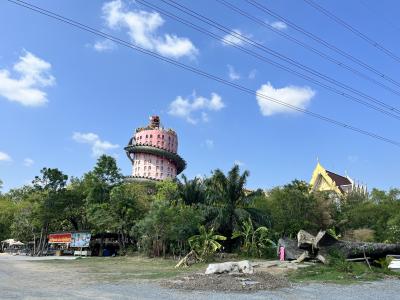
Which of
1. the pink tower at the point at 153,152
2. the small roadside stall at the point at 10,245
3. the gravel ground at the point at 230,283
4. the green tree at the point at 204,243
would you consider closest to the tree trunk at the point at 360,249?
the gravel ground at the point at 230,283

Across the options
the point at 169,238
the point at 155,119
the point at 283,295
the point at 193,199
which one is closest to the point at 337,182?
the point at 155,119

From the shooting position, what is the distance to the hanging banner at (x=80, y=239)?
4503 centimetres

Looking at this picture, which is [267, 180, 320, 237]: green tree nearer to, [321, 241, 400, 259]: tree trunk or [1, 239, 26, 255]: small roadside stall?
[321, 241, 400, 259]: tree trunk

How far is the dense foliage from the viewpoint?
36250 millimetres

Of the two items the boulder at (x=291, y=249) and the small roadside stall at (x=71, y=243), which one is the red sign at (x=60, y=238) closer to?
the small roadside stall at (x=71, y=243)

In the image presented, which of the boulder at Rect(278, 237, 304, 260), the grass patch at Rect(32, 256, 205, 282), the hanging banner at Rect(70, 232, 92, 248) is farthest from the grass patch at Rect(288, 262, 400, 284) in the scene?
the hanging banner at Rect(70, 232, 92, 248)

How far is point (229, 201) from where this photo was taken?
38.6 metres

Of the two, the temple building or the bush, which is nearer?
the bush

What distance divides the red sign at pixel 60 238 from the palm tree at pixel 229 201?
17072mm

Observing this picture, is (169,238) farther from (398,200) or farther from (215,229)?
(398,200)

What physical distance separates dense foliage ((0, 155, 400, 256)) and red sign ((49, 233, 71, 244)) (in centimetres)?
173

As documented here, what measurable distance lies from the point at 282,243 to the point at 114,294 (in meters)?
19.3

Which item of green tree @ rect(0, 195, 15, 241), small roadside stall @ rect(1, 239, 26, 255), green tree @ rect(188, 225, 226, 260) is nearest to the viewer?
green tree @ rect(188, 225, 226, 260)

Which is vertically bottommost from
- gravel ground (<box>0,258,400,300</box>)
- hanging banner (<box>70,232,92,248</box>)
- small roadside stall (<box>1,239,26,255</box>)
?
gravel ground (<box>0,258,400,300</box>)
